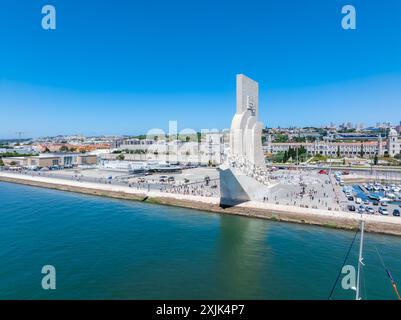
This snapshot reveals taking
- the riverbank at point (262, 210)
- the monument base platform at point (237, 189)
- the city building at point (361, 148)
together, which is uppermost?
the city building at point (361, 148)

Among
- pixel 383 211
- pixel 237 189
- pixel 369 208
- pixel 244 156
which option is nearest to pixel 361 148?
pixel 369 208

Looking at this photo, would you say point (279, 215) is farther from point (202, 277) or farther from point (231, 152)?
point (202, 277)

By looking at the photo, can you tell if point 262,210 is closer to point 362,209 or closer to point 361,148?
point 362,209

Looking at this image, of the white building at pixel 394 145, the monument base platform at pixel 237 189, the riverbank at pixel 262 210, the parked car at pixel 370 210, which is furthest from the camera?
the white building at pixel 394 145

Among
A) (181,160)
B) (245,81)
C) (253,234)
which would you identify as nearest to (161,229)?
(253,234)

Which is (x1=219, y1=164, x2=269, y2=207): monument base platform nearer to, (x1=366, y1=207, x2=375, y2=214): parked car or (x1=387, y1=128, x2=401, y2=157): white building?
(x1=366, y1=207, x2=375, y2=214): parked car

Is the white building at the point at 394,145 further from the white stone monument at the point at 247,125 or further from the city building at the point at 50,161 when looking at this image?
the city building at the point at 50,161

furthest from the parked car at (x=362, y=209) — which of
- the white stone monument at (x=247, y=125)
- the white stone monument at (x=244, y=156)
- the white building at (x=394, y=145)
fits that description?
the white building at (x=394, y=145)
